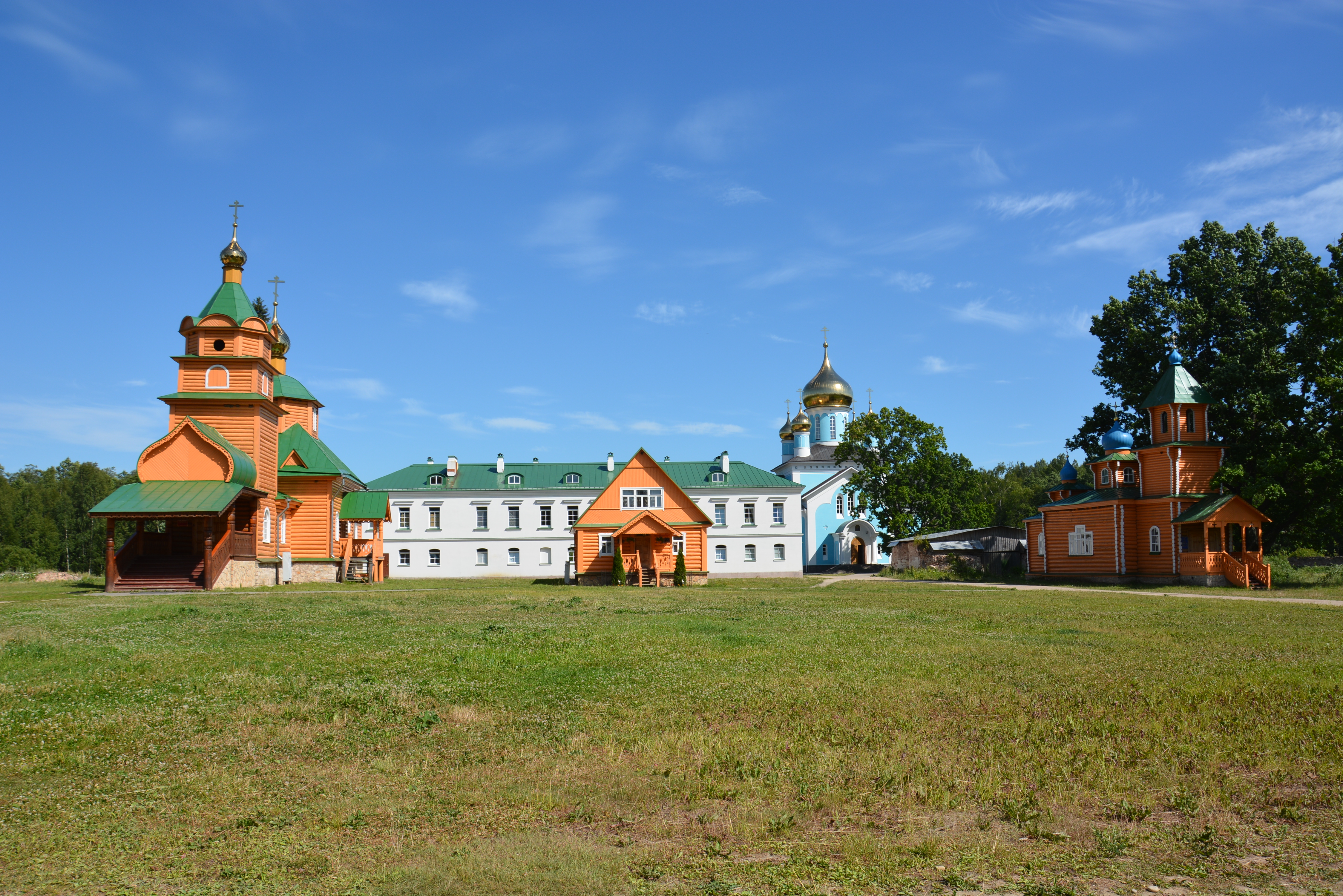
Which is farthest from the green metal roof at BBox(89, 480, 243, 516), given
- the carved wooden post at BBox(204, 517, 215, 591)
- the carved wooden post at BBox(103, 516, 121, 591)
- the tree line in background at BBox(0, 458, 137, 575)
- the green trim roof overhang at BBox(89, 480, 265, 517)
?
the tree line in background at BBox(0, 458, 137, 575)

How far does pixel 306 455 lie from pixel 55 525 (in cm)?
6171

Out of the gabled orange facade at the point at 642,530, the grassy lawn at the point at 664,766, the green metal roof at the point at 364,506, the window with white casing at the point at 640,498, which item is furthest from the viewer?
the window with white casing at the point at 640,498

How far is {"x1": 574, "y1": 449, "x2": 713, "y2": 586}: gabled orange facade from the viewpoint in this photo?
4000 centimetres

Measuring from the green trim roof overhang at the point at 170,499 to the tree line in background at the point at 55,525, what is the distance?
1999 inches

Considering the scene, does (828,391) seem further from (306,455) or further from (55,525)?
(55,525)

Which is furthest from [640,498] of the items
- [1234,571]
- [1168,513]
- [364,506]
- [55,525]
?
[55,525]

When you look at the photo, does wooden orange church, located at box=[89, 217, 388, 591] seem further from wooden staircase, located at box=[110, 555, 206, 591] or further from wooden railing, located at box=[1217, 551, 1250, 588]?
wooden railing, located at box=[1217, 551, 1250, 588]

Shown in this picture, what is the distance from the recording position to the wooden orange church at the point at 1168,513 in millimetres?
33938

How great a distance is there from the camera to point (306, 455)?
1531 inches

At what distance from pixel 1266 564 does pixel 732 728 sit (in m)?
31.2

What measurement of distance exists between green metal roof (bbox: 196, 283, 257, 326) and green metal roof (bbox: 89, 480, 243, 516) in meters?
6.44

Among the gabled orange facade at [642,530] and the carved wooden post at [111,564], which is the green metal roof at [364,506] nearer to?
the gabled orange facade at [642,530]

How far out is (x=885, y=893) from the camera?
15.3 ft

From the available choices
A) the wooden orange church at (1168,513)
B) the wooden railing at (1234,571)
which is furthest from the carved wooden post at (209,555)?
the wooden railing at (1234,571)
